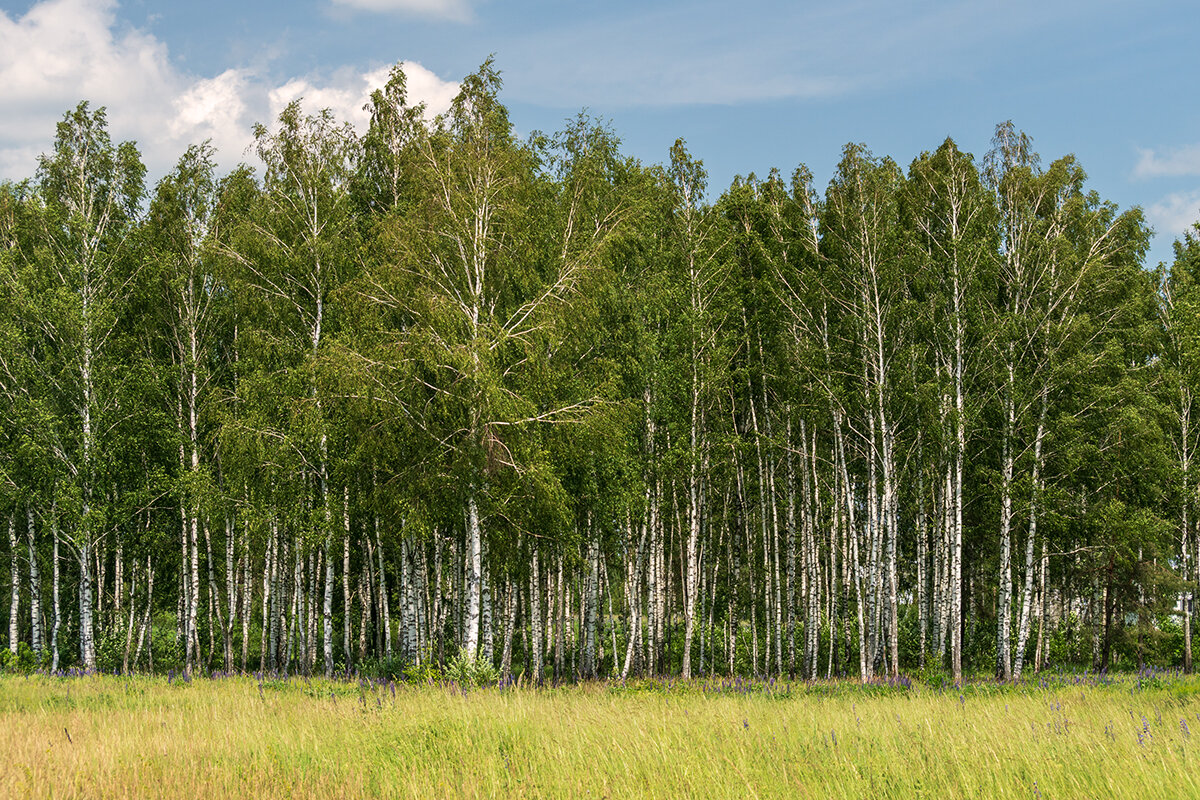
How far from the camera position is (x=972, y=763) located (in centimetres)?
580

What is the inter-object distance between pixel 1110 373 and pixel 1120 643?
23.4 ft

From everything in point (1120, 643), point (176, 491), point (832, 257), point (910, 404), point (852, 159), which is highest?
point (852, 159)

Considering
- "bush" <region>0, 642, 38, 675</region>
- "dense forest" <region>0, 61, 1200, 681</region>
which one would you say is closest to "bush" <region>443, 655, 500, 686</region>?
"dense forest" <region>0, 61, 1200, 681</region>

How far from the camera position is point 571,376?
15.3 meters

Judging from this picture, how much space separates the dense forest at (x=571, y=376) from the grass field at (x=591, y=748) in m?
4.79

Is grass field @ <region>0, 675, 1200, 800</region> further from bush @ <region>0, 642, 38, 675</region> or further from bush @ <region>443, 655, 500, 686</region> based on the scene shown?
bush @ <region>0, 642, 38, 675</region>

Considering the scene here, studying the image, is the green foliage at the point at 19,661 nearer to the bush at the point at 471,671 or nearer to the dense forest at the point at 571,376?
the dense forest at the point at 571,376

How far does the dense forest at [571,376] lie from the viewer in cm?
1440

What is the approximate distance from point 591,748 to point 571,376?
367 inches

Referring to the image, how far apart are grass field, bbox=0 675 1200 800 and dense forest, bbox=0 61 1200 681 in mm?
4795

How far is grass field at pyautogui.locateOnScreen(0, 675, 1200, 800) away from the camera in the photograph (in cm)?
543

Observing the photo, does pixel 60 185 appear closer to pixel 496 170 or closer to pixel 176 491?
pixel 176 491

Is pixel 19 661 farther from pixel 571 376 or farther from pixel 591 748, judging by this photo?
pixel 591 748

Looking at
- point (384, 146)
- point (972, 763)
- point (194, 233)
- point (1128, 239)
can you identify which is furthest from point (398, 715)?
point (1128, 239)
